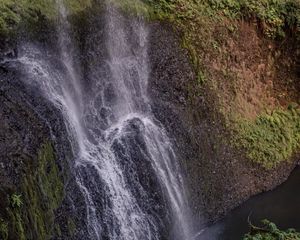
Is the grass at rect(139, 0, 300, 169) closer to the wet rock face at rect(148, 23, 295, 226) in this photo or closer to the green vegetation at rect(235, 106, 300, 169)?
the green vegetation at rect(235, 106, 300, 169)

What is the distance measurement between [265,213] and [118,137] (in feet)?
13.9

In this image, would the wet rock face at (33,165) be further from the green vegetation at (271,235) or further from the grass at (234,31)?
the grass at (234,31)

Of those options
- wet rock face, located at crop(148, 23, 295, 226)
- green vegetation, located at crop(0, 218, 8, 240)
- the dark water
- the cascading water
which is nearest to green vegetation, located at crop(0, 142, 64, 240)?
green vegetation, located at crop(0, 218, 8, 240)

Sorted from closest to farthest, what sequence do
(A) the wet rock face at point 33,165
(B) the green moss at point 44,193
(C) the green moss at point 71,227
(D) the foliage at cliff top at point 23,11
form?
(A) the wet rock face at point 33,165 < (B) the green moss at point 44,193 < (C) the green moss at point 71,227 < (D) the foliage at cliff top at point 23,11

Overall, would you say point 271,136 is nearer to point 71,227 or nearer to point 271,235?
point 271,235

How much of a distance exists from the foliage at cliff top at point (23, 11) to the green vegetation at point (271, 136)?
5.67 meters

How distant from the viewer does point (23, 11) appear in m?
10.3

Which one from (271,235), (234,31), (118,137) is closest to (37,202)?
(118,137)

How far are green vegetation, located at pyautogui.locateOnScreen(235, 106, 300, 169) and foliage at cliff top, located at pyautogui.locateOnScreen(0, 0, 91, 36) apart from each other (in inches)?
223

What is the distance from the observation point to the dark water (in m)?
12.4

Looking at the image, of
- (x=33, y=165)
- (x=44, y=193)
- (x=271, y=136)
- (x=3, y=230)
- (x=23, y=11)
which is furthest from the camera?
(x=271, y=136)

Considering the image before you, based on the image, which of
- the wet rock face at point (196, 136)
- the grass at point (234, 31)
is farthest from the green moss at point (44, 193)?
the grass at point (234, 31)

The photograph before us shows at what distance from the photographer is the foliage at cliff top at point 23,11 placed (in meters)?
9.88

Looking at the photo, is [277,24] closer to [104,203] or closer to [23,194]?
[104,203]
